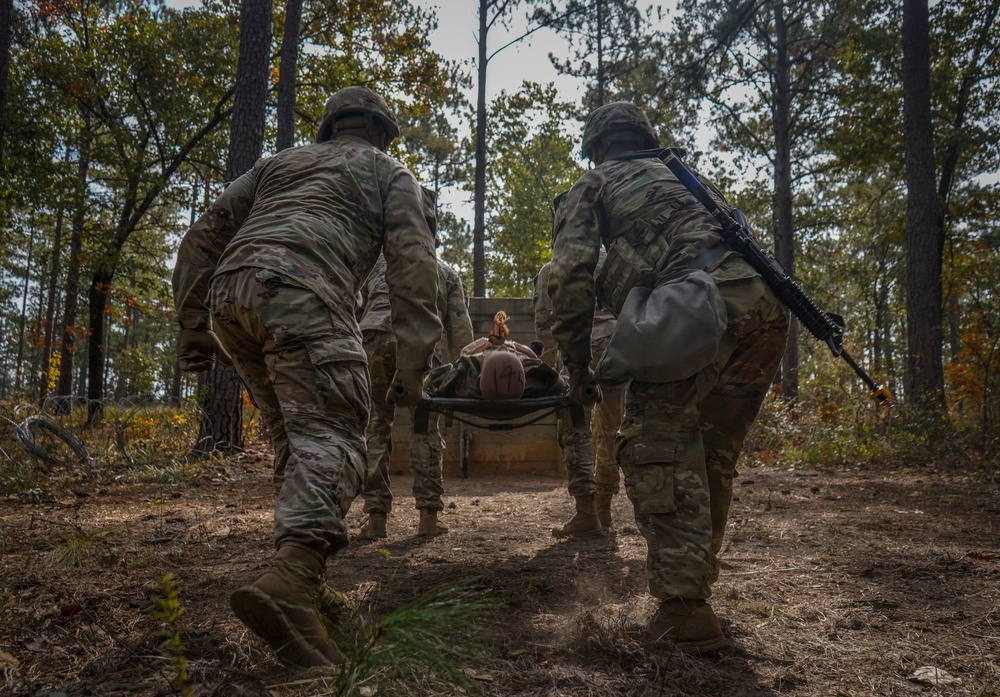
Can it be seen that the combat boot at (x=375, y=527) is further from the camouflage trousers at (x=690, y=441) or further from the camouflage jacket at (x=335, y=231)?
the camouflage trousers at (x=690, y=441)

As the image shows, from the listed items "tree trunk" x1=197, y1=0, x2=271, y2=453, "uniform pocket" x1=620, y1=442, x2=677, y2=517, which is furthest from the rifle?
"tree trunk" x1=197, y1=0, x2=271, y2=453

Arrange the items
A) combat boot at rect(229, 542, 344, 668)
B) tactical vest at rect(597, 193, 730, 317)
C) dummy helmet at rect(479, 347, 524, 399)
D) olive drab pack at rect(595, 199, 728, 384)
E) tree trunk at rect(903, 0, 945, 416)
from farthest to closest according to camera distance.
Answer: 1. tree trunk at rect(903, 0, 945, 416)
2. dummy helmet at rect(479, 347, 524, 399)
3. tactical vest at rect(597, 193, 730, 317)
4. olive drab pack at rect(595, 199, 728, 384)
5. combat boot at rect(229, 542, 344, 668)

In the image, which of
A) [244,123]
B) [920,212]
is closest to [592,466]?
[244,123]

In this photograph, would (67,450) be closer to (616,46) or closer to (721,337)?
(721,337)

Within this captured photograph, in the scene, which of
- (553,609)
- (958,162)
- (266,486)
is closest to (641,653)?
(553,609)

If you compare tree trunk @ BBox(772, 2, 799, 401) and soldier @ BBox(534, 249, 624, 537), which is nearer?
soldier @ BBox(534, 249, 624, 537)

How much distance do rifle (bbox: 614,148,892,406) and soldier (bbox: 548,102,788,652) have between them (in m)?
0.04

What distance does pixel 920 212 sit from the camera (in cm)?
1010

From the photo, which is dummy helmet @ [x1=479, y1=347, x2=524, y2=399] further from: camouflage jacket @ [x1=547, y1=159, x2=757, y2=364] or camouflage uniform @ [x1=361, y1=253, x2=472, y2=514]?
camouflage jacket @ [x1=547, y1=159, x2=757, y2=364]

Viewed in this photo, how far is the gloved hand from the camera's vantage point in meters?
3.24

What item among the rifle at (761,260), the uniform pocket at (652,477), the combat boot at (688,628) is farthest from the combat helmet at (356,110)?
the combat boot at (688,628)

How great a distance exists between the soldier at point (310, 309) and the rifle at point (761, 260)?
1.20 metres

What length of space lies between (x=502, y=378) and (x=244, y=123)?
581 cm

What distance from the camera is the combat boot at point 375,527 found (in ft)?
16.3
